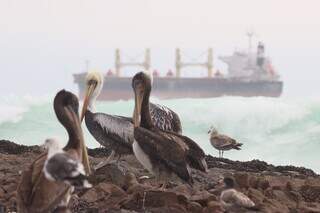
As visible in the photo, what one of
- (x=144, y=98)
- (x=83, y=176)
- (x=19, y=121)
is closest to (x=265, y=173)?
(x=144, y=98)

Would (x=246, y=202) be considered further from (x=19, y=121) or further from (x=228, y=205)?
(x=19, y=121)

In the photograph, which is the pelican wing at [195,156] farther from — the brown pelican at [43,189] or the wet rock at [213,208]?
the brown pelican at [43,189]

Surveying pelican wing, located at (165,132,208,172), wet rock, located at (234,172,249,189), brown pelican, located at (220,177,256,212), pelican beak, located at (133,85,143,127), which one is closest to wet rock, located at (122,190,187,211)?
pelican wing, located at (165,132,208,172)

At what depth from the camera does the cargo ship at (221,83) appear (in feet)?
297

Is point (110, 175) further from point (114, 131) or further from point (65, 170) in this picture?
point (65, 170)

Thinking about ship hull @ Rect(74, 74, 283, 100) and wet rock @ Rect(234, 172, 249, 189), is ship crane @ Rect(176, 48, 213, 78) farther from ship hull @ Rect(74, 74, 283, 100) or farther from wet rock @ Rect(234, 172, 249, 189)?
wet rock @ Rect(234, 172, 249, 189)

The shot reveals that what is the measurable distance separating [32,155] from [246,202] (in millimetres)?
5325

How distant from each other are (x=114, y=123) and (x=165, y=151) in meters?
1.89

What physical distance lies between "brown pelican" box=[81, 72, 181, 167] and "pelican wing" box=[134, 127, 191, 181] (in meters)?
1.59

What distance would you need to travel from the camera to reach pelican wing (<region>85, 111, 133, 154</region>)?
9.48 m

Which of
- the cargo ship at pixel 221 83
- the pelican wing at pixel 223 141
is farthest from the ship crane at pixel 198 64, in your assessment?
the pelican wing at pixel 223 141

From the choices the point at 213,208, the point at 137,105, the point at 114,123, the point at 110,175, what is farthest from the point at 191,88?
the point at 213,208

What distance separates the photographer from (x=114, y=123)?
9.55 metres

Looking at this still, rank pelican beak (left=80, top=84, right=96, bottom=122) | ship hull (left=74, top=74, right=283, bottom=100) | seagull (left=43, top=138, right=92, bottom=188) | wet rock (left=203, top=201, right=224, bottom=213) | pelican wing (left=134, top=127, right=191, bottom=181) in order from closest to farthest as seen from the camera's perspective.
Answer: seagull (left=43, top=138, right=92, bottom=188) → wet rock (left=203, top=201, right=224, bottom=213) → pelican wing (left=134, top=127, right=191, bottom=181) → pelican beak (left=80, top=84, right=96, bottom=122) → ship hull (left=74, top=74, right=283, bottom=100)
